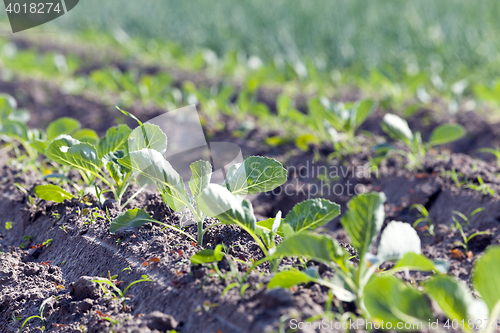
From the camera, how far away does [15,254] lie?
1.98 m

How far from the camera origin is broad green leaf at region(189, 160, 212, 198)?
5.33ft

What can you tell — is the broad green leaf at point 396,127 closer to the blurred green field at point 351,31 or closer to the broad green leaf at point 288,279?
the broad green leaf at point 288,279

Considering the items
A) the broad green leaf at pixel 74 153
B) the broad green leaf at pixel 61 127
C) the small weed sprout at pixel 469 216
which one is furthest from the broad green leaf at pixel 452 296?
the broad green leaf at pixel 61 127

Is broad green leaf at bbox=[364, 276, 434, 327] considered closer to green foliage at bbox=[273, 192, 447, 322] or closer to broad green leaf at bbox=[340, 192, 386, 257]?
green foliage at bbox=[273, 192, 447, 322]

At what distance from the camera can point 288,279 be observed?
1301 millimetres

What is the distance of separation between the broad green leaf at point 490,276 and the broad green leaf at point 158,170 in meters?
1.03

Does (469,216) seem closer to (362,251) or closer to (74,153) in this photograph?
(362,251)

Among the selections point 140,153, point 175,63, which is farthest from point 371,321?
point 175,63

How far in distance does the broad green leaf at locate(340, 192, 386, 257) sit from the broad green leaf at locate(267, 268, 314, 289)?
19 centimetres

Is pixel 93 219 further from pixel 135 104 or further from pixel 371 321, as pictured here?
pixel 135 104

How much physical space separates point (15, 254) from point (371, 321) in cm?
160

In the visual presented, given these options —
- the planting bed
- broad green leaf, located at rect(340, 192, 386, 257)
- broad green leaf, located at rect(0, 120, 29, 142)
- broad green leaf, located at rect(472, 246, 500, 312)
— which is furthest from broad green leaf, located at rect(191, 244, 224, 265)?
broad green leaf, located at rect(0, 120, 29, 142)

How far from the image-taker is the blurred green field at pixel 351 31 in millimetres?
5355

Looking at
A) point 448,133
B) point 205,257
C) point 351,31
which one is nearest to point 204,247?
point 205,257
